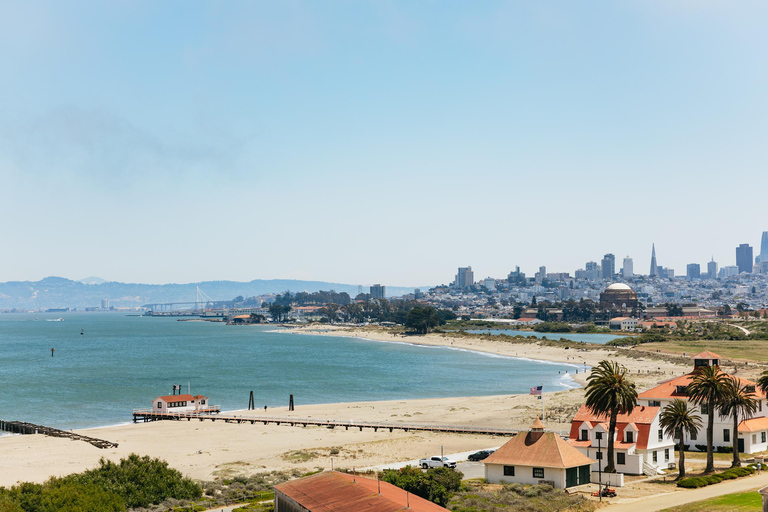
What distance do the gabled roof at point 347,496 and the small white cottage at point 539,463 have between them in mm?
12247

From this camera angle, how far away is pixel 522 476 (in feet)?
131

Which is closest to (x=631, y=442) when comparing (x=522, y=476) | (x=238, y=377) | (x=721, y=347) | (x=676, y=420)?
(x=676, y=420)

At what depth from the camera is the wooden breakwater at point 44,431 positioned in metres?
57.1

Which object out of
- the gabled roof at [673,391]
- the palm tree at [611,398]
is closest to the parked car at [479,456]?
the palm tree at [611,398]

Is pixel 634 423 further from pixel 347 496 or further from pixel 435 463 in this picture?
pixel 347 496

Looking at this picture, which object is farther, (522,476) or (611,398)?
(611,398)

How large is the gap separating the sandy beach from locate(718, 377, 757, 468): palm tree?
46.6ft

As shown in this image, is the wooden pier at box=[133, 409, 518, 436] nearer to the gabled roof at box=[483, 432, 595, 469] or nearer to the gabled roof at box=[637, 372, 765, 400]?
the gabled roof at box=[637, 372, 765, 400]

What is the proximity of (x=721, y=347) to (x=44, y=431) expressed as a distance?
421ft

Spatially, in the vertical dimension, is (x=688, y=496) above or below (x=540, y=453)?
below

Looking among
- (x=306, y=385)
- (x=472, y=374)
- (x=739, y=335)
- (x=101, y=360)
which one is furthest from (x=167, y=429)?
(x=739, y=335)

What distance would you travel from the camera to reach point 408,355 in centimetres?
16125

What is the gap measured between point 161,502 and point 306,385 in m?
68.3

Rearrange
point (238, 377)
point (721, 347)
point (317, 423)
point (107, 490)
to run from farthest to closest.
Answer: point (721, 347) < point (238, 377) < point (317, 423) < point (107, 490)
